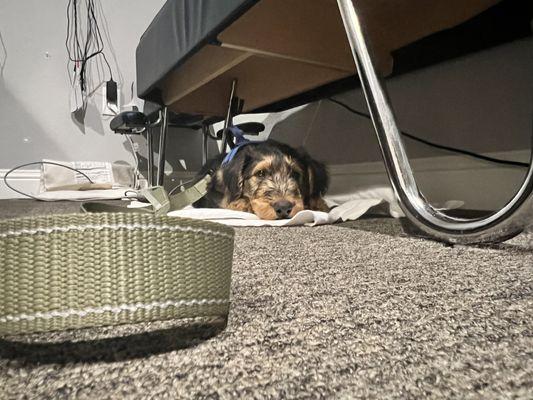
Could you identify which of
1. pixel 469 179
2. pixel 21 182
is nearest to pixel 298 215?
pixel 469 179

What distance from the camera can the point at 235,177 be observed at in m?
1.28

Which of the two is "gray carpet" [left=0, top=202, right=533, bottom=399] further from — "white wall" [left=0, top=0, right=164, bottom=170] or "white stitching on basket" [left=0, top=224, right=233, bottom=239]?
"white wall" [left=0, top=0, right=164, bottom=170]

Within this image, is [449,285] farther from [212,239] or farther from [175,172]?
[175,172]

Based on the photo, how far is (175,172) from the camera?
9.53 ft

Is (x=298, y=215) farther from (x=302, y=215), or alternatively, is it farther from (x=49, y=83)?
(x=49, y=83)

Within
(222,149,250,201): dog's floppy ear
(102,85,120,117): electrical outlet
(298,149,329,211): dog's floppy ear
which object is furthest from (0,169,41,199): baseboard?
(298,149,329,211): dog's floppy ear

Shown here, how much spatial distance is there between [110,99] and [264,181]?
189 cm

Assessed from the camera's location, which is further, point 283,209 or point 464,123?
point 464,123

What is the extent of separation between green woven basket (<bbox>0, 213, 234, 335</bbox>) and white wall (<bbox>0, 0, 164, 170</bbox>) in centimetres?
268

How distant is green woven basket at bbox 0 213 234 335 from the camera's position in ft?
0.82

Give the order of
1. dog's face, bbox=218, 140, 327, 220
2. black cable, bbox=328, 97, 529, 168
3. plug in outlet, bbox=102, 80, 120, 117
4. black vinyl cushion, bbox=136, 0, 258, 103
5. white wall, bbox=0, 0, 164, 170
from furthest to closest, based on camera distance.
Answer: plug in outlet, bbox=102, 80, 120, 117, white wall, bbox=0, 0, 164, 170, dog's face, bbox=218, 140, 327, 220, black cable, bbox=328, 97, 529, 168, black vinyl cushion, bbox=136, 0, 258, 103

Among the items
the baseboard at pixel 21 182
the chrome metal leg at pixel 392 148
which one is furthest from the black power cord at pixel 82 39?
the chrome metal leg at pixel 392 148

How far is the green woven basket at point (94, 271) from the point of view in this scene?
25 cm

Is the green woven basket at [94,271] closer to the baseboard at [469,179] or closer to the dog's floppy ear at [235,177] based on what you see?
the dog's floppy ear at [235,177]
